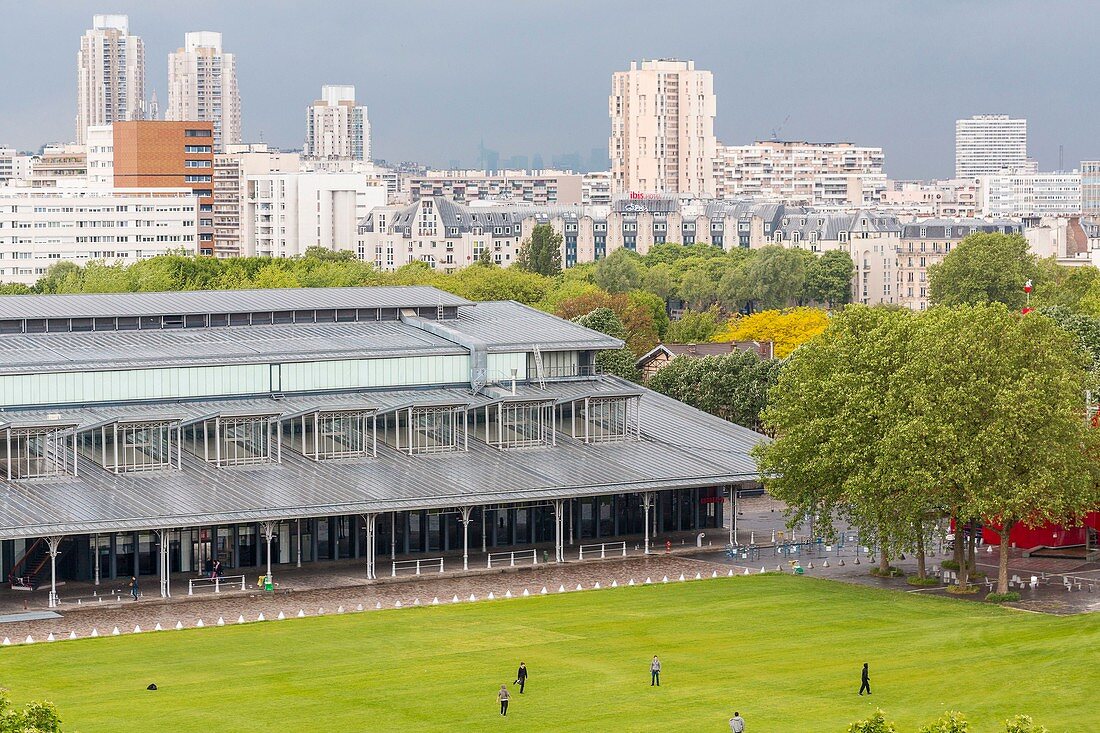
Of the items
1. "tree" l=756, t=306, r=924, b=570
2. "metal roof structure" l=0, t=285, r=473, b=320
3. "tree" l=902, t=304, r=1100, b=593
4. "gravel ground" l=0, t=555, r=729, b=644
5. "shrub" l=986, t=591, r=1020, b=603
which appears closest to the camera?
"gravel ground" l=0, t=555, r=729, b=644

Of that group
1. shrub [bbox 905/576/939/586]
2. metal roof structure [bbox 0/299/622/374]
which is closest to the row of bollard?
shrub [bbox 905/576/939/586]

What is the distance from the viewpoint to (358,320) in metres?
121

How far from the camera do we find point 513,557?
Result: 346ft

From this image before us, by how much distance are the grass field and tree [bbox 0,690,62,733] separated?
15.3 metres

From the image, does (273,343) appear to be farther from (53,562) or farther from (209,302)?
(53,562)

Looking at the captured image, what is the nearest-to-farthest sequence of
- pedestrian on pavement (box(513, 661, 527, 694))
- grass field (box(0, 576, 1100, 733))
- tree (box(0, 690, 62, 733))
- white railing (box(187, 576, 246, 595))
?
tree (box(0, 690, 62, 733)) → grass field (box(0, 576, 1100, 733)) → pedestrian on pavement (box(513, 661, 527, 694)) → white railing (box(187, 576, 246, 595))

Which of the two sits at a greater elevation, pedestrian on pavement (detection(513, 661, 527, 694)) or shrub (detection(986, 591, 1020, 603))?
pedestrian on pavement (detection(513, 661, 527, 694))

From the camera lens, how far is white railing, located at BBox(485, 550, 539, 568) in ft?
342

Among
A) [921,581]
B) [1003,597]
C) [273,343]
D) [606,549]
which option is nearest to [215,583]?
[273,343]

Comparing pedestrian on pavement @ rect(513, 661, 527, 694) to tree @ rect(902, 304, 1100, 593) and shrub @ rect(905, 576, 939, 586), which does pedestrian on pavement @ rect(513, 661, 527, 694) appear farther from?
shrub @ rect(905, 576, 939, 586)

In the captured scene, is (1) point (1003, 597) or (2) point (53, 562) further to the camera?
(1) point (1003, 597)

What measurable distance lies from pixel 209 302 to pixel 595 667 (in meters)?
47.6

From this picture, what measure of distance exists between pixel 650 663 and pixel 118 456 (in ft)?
106

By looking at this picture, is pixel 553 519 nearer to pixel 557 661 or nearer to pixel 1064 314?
pixel 557 661
